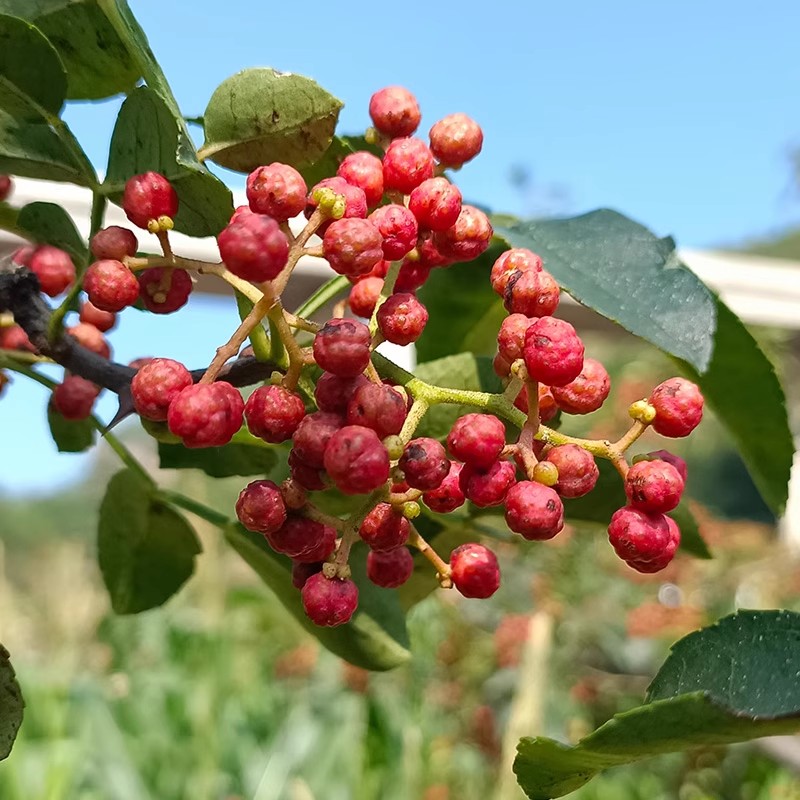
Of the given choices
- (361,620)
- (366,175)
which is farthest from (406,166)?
(361,620)

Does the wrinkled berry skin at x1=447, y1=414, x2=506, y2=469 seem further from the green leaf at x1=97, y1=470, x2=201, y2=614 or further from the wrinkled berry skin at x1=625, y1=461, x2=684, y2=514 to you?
the green leaf at x1=97, y1=470, x2=201, y2=614

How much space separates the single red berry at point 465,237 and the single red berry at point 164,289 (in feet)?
0.36

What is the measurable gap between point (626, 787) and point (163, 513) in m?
2.28

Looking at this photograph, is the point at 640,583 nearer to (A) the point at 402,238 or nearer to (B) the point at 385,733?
(B) the point at 385,733

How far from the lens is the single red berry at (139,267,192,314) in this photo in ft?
1.33

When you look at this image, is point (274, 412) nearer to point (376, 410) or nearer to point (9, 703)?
point (376, 410)

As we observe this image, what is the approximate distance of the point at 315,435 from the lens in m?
0.33

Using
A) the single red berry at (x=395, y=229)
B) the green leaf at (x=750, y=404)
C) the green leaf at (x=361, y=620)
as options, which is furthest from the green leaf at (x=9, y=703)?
the green leaf at (x=750, y=404)

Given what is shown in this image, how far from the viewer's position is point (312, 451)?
330mm

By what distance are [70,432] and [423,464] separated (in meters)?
0.32

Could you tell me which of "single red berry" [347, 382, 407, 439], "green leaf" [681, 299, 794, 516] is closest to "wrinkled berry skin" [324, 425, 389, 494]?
"single red berry" [347, 382, 407, 439]

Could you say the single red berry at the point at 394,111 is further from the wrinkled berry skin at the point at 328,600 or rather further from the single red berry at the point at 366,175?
the wrinkled berry skin at the point at 328,600

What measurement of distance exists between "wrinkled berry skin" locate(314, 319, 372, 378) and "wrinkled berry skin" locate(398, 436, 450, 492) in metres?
0.03

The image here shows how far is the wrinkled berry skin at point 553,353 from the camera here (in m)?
0.34
